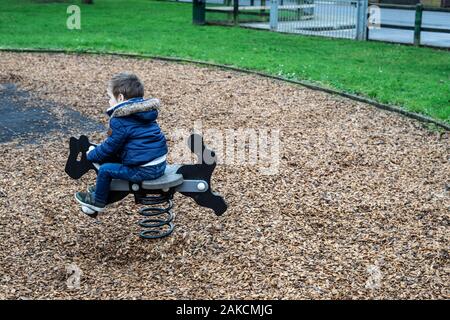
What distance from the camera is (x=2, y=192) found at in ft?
20.9

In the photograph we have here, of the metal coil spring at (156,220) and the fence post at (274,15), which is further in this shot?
the fence post at (274,15)

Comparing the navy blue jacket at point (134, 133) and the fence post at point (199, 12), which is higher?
the fence post at point (199, 12)

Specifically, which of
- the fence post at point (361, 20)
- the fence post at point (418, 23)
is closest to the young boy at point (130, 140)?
the fence post at point (418, 23)

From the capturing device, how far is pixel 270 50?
1467 cm

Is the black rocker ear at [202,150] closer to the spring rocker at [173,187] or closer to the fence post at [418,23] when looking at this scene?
the spring rocker at [173,187]

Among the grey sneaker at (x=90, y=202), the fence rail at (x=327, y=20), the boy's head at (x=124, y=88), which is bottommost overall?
the grey sneaker at (x=90, y=202)

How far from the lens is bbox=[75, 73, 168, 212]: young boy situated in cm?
505

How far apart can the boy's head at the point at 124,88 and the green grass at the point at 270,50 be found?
5095mm

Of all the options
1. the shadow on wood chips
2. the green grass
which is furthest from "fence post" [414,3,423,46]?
the shadow on wood chips

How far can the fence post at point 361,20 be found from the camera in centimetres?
1684

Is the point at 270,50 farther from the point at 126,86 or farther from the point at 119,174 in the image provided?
the point at 119,174

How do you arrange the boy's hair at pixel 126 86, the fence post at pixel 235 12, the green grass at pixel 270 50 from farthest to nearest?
the fence post at pixel 235 12 → the green grass at pixel 270 50 → the boy's hair at pixel 126 86

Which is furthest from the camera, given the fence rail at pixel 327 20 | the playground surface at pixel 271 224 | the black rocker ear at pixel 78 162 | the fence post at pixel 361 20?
the fence post at pixel 361 20
